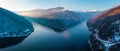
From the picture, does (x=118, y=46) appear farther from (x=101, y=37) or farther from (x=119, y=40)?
(x=101, y=37)

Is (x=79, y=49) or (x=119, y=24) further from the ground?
(x=119, y=24)

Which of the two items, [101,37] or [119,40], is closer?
[119,40]

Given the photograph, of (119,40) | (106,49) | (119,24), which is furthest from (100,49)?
(119,24)

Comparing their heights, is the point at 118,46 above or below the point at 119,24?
below

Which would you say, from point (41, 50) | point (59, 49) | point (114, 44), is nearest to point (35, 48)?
point (41, 50)

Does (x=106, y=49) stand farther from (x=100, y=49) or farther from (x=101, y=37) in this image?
(x=101, y=37)

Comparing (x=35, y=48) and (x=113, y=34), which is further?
(x=35, y=48)

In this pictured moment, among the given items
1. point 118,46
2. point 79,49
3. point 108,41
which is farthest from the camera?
point 79,49

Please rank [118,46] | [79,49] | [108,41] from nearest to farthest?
[118,46] → [108,41] → [79,49]
